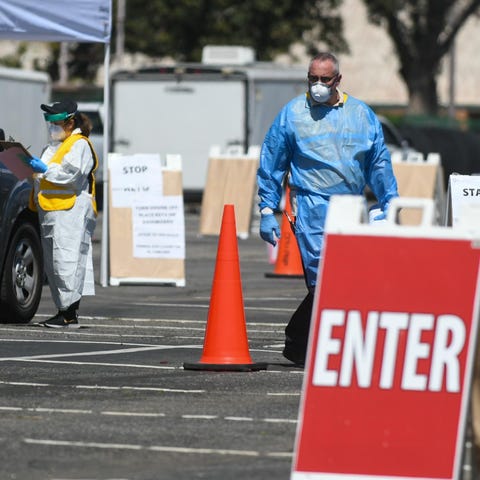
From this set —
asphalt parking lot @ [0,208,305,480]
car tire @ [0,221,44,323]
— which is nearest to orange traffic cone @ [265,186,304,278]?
asphalt parking lot @ [0,208,305,480]

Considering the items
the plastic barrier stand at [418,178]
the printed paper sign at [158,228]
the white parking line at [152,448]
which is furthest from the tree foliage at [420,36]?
the white parking line at [152,448]

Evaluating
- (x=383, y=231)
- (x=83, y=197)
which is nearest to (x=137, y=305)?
(x=83, y=197)

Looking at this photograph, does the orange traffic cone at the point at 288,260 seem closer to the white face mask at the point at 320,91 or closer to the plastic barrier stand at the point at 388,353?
the white face mask at the point at 320,91

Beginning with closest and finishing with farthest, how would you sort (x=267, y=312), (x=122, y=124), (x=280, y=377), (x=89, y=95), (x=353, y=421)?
(x=353, y=421)
(x=280, y=377)
(x=267, y=312)
(x=122, y=124)
(x=89, y=95)

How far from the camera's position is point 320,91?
433 inches

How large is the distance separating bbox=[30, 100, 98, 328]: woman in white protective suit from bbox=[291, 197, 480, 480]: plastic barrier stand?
7.17 metres

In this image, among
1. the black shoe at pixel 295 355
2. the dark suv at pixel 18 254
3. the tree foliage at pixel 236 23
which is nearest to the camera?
the black shoe at pixel 295 355

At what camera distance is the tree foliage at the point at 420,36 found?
59312 millimetres

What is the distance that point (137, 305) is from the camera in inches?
639

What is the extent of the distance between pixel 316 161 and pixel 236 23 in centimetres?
4563

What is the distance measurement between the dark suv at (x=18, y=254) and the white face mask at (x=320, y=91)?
3.74m

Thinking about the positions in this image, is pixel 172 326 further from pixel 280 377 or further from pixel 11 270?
pixel 280 377

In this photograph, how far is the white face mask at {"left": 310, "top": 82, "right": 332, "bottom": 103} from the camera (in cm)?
1100

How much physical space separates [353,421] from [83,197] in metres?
7.57
